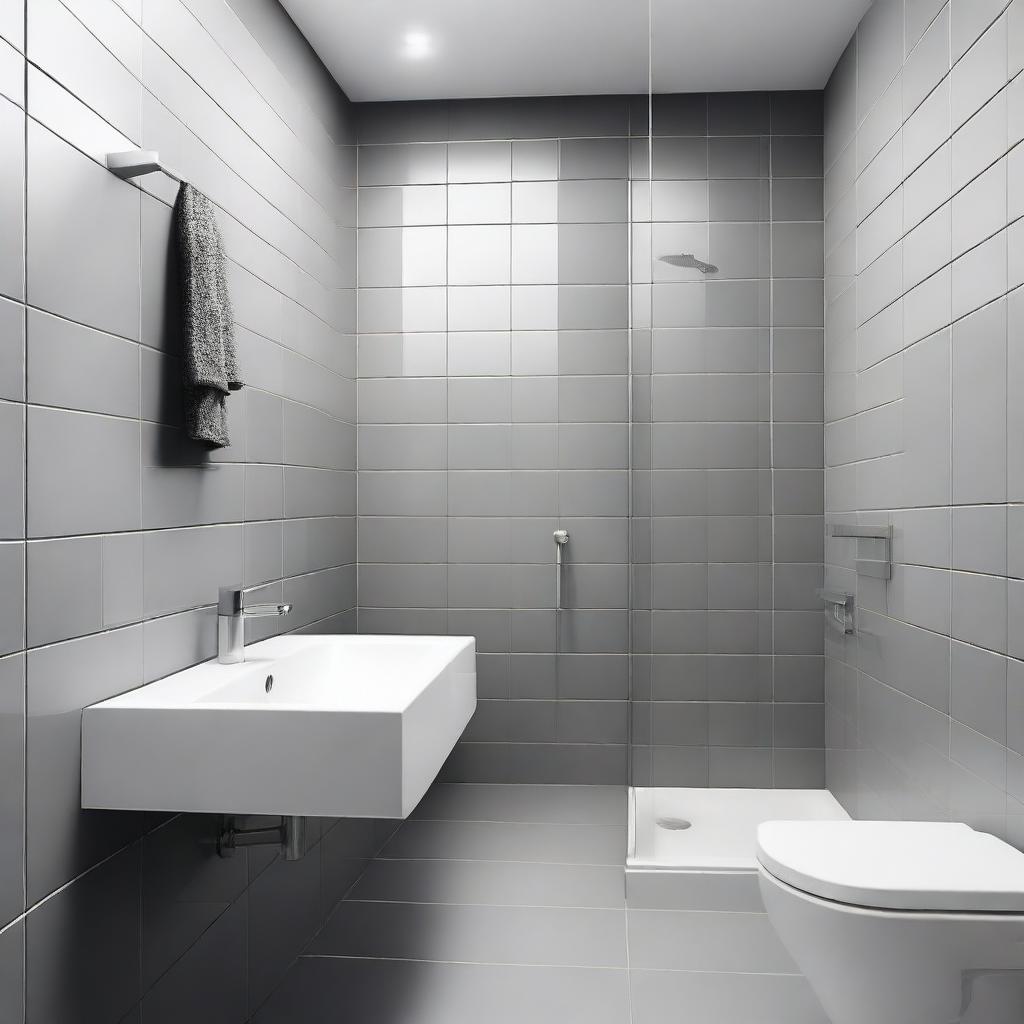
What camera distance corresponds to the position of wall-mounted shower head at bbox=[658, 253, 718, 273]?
7.93 ft

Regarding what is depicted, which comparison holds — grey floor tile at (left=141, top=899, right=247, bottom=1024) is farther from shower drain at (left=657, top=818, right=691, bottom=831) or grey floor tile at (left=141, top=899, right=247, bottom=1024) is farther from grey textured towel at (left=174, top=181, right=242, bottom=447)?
shower drain at (left=657, top=818, right=691, bottom=831)

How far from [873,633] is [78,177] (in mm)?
2081

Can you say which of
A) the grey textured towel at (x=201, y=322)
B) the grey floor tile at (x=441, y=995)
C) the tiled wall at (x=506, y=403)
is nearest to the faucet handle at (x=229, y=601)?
the grey textured towel at (x=201, y=322)

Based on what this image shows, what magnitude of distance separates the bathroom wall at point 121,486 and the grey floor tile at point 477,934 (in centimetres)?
12

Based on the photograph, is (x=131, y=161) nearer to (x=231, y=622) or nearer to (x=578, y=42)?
(x=231, y=622)

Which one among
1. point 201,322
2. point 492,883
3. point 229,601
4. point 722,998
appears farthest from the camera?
point 492,883

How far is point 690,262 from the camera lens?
2.45 metres

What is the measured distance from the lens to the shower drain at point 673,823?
96.6 inches

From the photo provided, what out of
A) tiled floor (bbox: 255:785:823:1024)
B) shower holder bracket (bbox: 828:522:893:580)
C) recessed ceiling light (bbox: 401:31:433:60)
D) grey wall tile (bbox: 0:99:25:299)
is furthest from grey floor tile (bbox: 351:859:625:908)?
recessed ceiling light (bbox: 401:31:433:60)

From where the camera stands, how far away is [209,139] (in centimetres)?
190

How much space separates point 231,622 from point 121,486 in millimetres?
442

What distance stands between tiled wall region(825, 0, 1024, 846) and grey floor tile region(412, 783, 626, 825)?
1.00 m

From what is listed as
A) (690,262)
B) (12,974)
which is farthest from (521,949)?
(690,262)

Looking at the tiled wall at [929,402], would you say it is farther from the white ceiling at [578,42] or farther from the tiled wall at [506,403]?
the tiled wall at [506,403]
